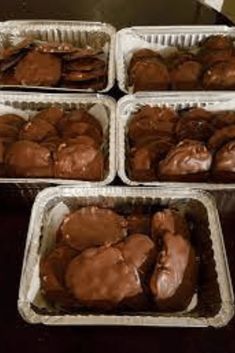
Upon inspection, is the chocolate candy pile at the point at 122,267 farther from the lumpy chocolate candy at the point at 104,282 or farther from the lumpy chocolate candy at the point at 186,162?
the lumpy chocolate candy at the point at 186,162

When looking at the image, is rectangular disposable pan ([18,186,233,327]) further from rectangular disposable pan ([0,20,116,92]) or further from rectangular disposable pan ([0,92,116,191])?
rectangular disposable pan ([0,20,116,92])

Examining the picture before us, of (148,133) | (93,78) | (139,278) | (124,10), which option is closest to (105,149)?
(148,133)

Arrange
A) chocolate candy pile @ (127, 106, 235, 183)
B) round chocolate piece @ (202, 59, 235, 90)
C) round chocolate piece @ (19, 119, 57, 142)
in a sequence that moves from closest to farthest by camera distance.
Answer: chocolate candy pile @ (127, 106, 235, 183)
round chocolate piece @ (19, 119, 57, 142)
round chocolate piece @ (202, 59, 235, 90)

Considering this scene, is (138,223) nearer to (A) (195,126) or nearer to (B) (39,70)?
(A) (195,126)

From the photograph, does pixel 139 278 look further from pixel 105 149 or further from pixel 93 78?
pixel 93 78

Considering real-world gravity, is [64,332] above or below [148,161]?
below

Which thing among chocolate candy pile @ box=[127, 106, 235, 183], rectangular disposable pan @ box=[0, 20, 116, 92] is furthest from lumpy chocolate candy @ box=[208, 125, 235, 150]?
rectangular disposable pan @ box=[0, 20, 116, 92]

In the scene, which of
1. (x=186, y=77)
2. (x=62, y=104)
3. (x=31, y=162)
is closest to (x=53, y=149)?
(x=31, y=162)
